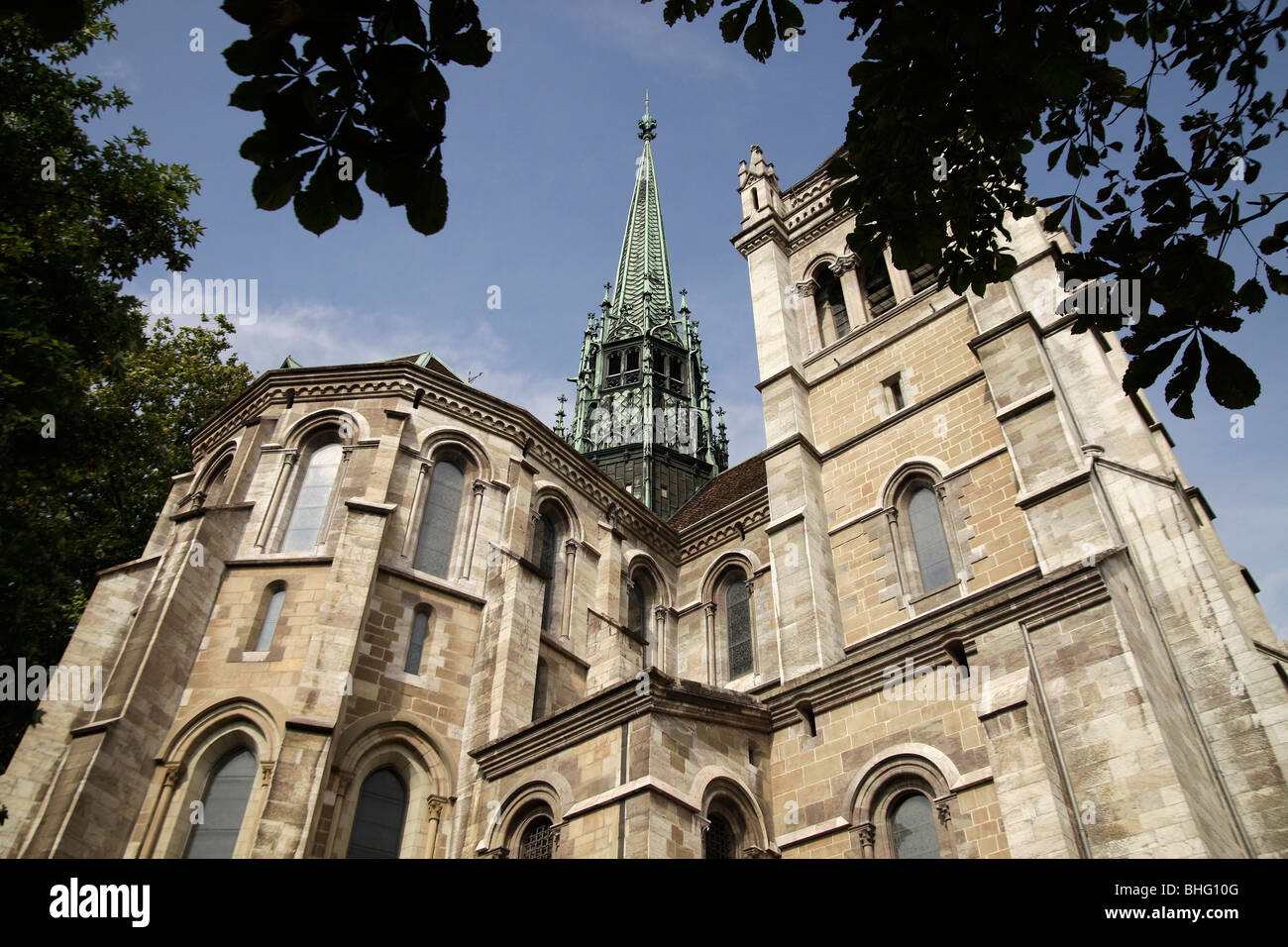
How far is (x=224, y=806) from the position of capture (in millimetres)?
14406

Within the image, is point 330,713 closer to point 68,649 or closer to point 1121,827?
point 68,649

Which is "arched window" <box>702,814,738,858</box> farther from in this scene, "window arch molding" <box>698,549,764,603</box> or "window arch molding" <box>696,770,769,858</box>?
"window arch molding" <box>698,549,764,603</box>

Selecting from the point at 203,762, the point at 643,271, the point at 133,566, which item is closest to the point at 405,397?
the point at 133,566

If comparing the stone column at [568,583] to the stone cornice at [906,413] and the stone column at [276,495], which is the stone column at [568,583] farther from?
the stone column at [276,495]

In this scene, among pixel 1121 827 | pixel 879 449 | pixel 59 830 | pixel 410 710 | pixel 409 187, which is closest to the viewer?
pixel 409 187

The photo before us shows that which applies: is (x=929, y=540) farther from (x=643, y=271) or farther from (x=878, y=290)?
(x=643, y=271)

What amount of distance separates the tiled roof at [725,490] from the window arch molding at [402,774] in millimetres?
11515

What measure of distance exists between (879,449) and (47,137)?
1465 cm

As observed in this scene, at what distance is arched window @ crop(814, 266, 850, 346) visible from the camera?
909 inches

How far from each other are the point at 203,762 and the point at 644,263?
48.4 m

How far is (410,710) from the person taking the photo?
52.7ft

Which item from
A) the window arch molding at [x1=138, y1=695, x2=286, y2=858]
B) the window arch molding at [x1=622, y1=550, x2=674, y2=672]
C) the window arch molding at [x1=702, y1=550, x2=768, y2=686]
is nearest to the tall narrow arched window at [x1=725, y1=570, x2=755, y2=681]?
the window arch molding at [x1=702, y1=550, x2=768, y2=686]

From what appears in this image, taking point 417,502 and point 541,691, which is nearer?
point 541,691
